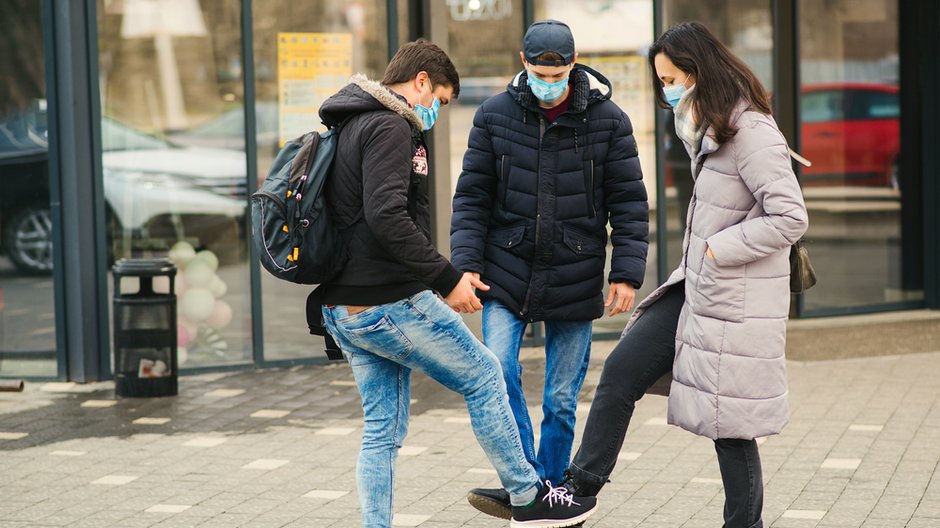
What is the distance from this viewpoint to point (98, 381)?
367 inches

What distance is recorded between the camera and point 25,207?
9.45m

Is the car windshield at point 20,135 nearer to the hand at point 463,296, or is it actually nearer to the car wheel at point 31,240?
the car wheel at point 31,240

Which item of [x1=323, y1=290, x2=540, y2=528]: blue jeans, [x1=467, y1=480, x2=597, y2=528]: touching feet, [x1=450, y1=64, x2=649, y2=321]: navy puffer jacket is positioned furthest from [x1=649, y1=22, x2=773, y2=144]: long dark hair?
[x1=467, y1=480, x2=597, y2=528]: touching feet

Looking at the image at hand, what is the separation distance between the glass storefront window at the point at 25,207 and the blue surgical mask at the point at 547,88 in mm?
4839

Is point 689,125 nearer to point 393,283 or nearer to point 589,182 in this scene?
point 589,182

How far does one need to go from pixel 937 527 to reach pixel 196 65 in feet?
19.5

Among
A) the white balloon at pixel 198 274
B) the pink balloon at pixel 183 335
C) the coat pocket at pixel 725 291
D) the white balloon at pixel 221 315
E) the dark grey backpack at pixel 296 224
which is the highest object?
the dark grey backpack at pixel 296 224

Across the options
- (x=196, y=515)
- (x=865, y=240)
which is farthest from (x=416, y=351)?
(x=865, y=240)

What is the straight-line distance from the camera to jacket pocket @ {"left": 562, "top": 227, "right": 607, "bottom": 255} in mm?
5527

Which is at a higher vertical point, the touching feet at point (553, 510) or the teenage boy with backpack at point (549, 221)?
the teenage boy with backpack at point (549, 221)

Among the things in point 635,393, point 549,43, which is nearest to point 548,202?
point 549,43

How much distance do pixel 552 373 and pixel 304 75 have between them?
470 cm

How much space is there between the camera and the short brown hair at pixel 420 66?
4855 millimetres

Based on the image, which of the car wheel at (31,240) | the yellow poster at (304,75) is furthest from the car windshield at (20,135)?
the yellow poster at (304,75)
